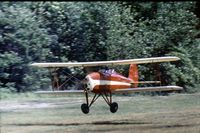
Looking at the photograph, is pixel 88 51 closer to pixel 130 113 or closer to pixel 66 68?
pixel 66 68

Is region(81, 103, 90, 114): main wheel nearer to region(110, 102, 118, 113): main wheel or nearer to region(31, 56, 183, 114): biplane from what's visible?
region(31, 56, 183, 114): biplane

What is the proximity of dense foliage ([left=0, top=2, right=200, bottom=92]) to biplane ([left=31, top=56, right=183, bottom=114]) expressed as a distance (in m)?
0.08

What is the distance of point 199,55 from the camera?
16.2ft

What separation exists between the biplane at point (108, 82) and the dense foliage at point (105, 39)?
0.08 m

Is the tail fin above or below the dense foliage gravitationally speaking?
below

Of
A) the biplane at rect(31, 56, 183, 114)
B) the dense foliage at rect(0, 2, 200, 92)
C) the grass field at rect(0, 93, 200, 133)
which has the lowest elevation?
the grass field at rect(0, 93, 200, 133)

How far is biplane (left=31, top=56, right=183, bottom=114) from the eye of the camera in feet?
15.1

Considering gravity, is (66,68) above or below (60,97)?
above

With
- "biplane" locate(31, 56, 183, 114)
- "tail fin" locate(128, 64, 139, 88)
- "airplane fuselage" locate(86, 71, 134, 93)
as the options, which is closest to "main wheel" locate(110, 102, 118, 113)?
"biplane" locate(31, 56, 183, 114)

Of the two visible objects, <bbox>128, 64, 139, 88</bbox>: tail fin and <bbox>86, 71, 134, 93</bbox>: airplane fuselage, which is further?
<bbox>86, 71, 134, 93</bbox>: airplane fuselage

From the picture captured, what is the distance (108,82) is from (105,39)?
0.50m

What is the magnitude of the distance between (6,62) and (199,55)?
229cm

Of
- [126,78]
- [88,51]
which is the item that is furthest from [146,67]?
[88,51]

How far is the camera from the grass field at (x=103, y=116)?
178 inches
